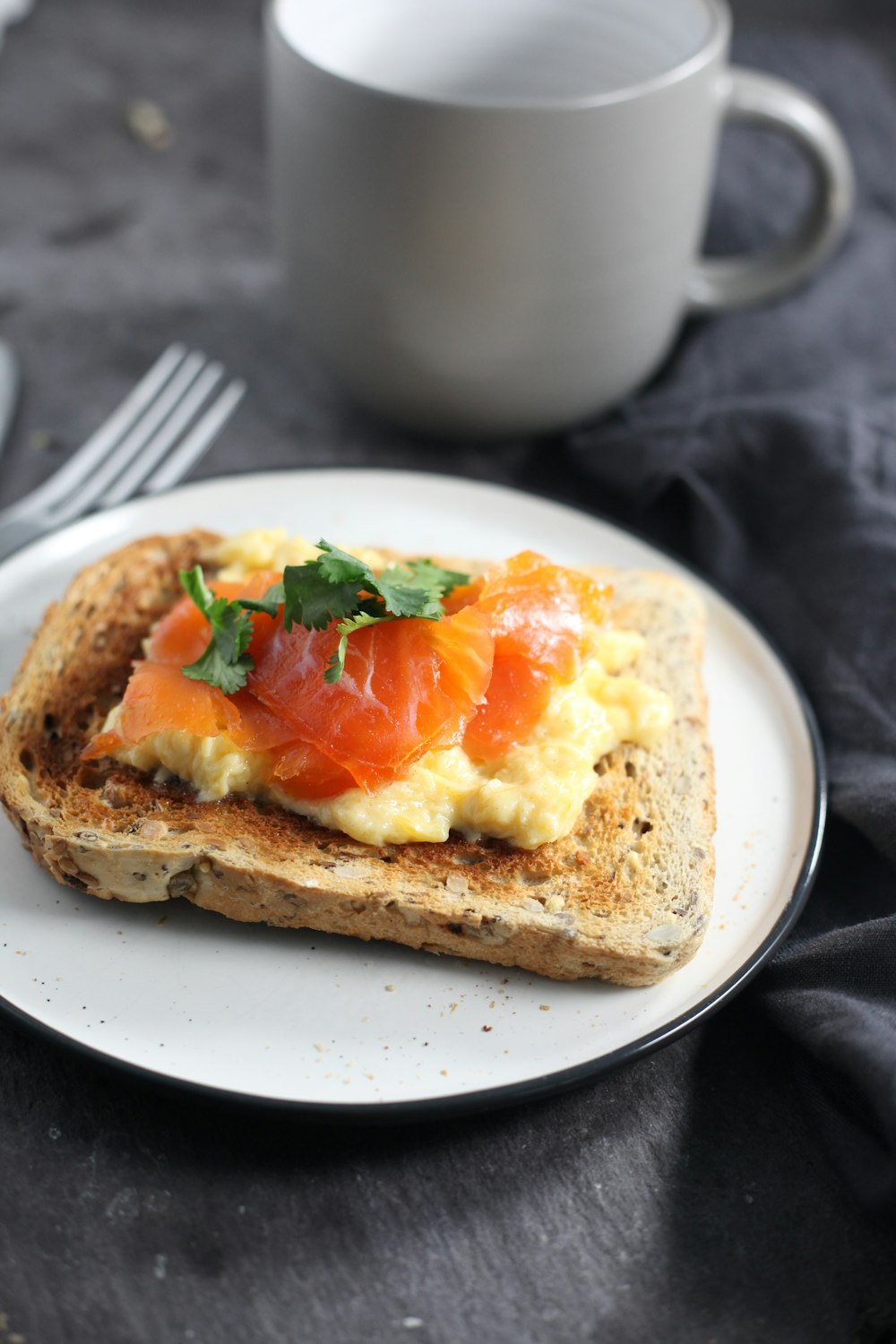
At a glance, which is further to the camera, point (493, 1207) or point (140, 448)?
point (140, 448)

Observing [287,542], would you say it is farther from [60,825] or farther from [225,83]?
[225,83]

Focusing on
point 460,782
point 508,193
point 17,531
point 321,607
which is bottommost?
point 17,531

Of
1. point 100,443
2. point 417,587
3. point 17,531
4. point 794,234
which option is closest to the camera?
point 417,587

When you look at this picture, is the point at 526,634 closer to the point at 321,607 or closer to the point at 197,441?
the point at 321,607

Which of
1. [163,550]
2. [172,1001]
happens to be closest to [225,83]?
[163,550]

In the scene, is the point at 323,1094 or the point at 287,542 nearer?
the point at 323,1094

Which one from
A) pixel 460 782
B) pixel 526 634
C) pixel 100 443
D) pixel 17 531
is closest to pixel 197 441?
pixel 100 443

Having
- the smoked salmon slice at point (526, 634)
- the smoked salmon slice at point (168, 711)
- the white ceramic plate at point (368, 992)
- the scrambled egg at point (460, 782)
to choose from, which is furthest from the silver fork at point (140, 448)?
the smoked salmon slice at point (526, 634)
